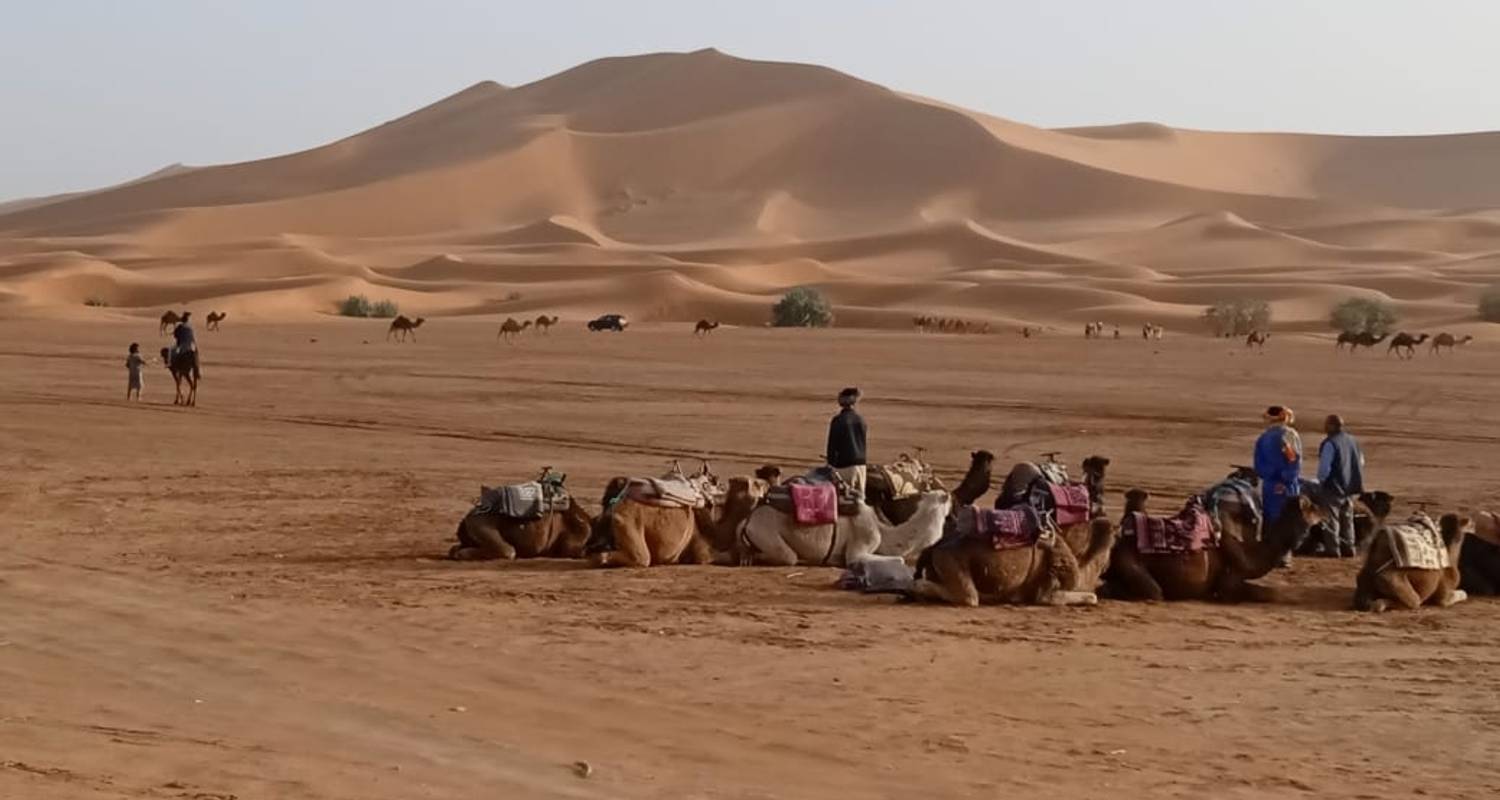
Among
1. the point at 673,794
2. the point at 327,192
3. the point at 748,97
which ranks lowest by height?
the point at 673,794

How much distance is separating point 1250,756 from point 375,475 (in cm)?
1220

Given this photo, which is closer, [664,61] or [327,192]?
[327,192]

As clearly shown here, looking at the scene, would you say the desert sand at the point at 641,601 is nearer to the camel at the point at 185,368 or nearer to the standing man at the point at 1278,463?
the camel at the point at 185,368

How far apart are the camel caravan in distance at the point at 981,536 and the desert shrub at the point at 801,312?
50643 mm

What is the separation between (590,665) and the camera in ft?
33.1

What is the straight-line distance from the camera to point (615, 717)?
8.85 meters

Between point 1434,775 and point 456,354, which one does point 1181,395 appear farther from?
point 1434,775

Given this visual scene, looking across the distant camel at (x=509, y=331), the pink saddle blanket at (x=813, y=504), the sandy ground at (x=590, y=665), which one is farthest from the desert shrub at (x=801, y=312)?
the pink saddle blanket at (x=813, y=504)

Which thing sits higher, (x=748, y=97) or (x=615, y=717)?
(x=748, y=97)

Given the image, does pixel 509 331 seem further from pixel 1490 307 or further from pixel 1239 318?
pixel 1490 307

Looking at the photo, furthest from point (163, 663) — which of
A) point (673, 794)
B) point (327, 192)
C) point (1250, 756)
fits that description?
point (327, 192)

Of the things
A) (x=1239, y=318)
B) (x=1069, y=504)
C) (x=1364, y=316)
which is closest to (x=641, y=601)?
(x=1069, y=504)

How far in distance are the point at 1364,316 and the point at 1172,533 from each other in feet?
183

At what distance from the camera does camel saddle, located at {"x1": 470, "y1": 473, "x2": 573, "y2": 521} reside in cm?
1377
